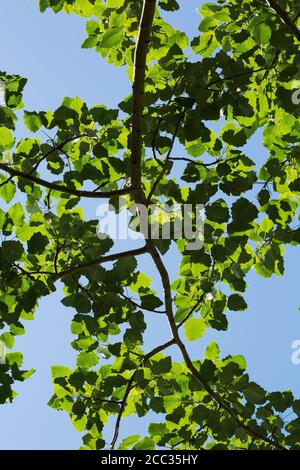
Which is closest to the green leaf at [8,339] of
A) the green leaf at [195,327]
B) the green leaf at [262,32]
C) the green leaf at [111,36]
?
the green leaf at [195,327]

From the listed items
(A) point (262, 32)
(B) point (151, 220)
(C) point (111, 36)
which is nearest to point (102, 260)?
(B) point (151, 220)

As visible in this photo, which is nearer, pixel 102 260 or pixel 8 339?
pixel 102 260

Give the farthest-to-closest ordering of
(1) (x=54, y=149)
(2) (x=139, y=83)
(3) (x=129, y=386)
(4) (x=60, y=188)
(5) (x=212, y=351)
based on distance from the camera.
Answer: (5) (x=212, y=351) < (3) (x=129, y=386) < (1) (x=54, y=149) < (4) (x=60, y=188) < (2) (x=139, y=83)

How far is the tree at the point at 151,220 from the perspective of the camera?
11.8 feet

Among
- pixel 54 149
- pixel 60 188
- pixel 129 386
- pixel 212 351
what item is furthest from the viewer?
pixel 212 351

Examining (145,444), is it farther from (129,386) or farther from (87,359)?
(87,359)

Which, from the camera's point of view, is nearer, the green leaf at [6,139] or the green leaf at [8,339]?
the green leaf at [6,139]

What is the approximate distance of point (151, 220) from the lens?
13.0 ft

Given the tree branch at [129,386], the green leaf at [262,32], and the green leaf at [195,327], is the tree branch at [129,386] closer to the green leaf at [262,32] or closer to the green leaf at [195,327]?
the green leaf at [195,327]

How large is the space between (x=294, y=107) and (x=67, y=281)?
1.80 metres

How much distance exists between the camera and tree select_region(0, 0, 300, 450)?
361 centimetres

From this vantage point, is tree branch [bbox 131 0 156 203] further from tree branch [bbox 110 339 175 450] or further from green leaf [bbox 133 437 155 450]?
green leaf [bbox 133 437 155 450]

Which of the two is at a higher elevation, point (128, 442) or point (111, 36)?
point (111, 36)

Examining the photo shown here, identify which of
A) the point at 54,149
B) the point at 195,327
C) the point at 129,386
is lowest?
the point at 129,386
